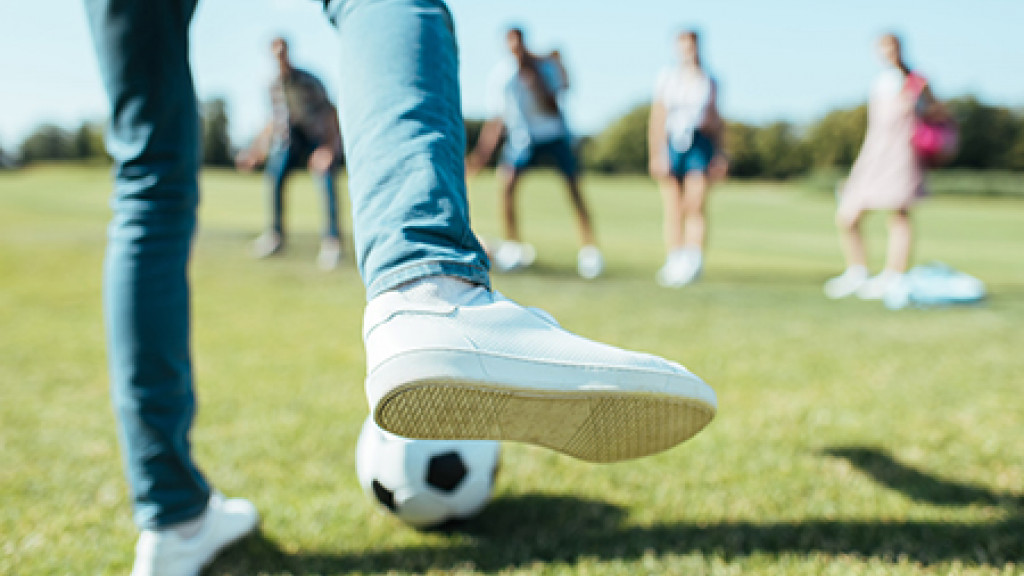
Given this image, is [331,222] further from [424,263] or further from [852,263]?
[424,263]

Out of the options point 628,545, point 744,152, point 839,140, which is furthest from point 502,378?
point 839,140

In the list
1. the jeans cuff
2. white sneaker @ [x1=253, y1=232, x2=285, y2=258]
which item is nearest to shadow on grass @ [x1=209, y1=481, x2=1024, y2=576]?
the jeans cuff

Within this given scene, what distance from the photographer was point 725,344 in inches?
151

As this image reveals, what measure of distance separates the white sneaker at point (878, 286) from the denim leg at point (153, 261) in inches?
217

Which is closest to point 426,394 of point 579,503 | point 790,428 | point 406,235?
point 406,235

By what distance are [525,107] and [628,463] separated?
203 inches

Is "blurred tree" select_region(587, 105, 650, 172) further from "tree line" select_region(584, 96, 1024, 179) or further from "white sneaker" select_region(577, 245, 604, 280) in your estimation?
"white sneaker" select_region(577, 245, 604, 280)

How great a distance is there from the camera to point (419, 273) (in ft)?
3.45

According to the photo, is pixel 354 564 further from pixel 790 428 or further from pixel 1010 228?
pixel 1010 228

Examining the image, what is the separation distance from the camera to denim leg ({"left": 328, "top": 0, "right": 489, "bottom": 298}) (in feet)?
3.47

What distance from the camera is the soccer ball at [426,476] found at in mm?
1739

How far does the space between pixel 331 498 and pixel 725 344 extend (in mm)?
2495

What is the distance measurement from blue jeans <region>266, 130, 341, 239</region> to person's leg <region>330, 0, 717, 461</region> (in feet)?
20.1

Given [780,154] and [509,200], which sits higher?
[509,200]
